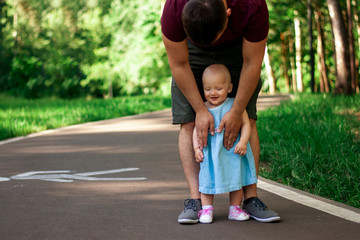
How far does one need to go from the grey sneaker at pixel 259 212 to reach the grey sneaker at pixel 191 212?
363 millimetres

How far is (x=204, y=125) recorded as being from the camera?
160 inches

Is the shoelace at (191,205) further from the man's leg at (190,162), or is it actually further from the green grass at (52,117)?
the green grass at (52,117)

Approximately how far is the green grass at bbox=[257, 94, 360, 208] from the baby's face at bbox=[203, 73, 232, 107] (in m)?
1.44

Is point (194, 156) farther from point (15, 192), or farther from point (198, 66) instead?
point (15, 192)

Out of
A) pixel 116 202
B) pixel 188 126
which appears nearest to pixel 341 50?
pixel 116 202

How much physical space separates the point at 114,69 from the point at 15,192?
4368 cm

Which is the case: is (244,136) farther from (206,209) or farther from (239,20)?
(239,20)

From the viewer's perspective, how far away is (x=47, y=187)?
5.66 m

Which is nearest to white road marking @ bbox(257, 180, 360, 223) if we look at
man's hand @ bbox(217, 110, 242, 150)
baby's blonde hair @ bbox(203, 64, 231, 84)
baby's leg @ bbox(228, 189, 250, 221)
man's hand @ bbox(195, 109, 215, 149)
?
baby's leg @ bbox(228, 189, 250, 221)

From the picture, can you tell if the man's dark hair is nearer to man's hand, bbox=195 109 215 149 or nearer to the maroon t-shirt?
the maroon t-shirt

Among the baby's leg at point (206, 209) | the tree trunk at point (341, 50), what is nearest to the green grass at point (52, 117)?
the tree trunk at point (341, 50)

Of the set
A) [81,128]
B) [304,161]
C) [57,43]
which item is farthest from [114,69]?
[304,161]

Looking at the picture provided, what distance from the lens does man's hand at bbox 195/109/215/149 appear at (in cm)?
405

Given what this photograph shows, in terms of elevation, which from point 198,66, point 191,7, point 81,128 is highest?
point 191,7
